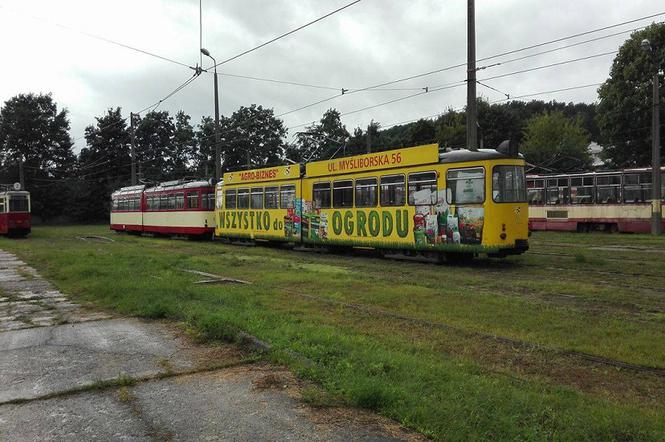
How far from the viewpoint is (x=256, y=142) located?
65125mm

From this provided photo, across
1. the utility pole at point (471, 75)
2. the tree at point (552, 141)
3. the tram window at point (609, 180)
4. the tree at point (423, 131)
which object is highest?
the tree at point (423, 131)

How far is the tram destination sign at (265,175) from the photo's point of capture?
21458mm

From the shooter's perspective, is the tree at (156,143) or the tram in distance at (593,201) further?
the tree at (156,143)

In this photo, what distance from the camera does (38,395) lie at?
15.2 ft

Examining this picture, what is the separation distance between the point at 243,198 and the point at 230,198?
1320mm

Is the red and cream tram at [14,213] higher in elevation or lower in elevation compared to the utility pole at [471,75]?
lower

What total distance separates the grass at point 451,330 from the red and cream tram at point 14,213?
22.6 metres

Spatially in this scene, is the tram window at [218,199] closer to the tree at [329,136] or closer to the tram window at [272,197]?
the tram window at [272,197]

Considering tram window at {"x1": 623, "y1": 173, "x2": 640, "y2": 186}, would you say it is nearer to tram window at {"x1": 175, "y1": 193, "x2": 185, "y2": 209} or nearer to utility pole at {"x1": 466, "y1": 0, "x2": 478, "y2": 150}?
utility pole at {"x1": 466, "y1": 0, "x2": 478, "y2": 150}

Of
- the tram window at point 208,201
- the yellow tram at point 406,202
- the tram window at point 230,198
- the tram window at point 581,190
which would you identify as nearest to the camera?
the yellow tram at point 406,202

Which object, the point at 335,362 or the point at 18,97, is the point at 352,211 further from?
the point at 18,97

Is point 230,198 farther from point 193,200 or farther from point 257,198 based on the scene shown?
point 193,200

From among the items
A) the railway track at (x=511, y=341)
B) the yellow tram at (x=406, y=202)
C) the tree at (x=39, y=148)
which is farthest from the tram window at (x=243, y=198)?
the tree at (x=39, y=148)

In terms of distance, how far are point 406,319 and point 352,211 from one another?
417 inches
